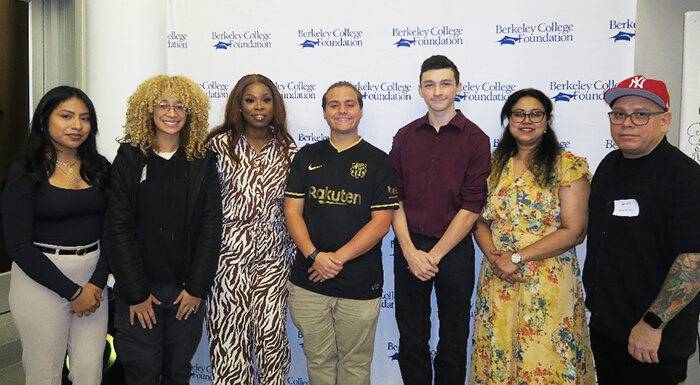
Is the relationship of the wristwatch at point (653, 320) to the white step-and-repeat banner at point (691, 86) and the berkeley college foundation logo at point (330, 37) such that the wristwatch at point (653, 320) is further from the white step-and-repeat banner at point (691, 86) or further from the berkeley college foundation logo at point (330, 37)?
the berkeley college foundation logo at point (330, 37)

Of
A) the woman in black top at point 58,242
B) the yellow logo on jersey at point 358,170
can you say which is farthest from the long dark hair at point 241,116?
the woman in black top at point 58,242

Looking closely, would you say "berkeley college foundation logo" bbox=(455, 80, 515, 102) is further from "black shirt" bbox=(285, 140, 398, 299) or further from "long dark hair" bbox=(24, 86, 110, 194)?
"long dark hair" bbox=(24, 86, 110, 194)

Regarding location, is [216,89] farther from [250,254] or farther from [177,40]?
[250,254]

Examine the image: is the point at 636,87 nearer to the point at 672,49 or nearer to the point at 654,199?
the point at 654,199

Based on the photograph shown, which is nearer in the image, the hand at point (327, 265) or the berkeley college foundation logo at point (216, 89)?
the hand at point (327, 265)

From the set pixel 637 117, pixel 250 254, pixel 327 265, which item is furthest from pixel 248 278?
pixel 637 117

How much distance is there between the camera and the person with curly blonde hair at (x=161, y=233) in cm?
229

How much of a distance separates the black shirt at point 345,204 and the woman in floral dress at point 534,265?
1.84 feet

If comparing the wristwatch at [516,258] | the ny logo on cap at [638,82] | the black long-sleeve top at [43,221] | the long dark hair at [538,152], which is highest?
the ny logo on cap at [638,82]

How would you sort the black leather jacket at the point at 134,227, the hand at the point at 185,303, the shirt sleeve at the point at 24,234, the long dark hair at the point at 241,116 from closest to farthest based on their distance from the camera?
the shirt sleeve at the point at 24,234
the black leather jacket at the point at 134,227
the hand at the point at 185,303
the long dark hair at the point at 241,116

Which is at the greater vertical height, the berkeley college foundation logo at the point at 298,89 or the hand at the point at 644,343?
the berkeley college foundation logo at the point at 298,89

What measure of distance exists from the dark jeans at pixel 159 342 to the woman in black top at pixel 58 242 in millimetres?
100

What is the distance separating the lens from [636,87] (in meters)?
1.99

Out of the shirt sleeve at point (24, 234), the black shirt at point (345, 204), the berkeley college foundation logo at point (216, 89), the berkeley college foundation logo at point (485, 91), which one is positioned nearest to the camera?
the shirt sleeve at point (24, 234)
